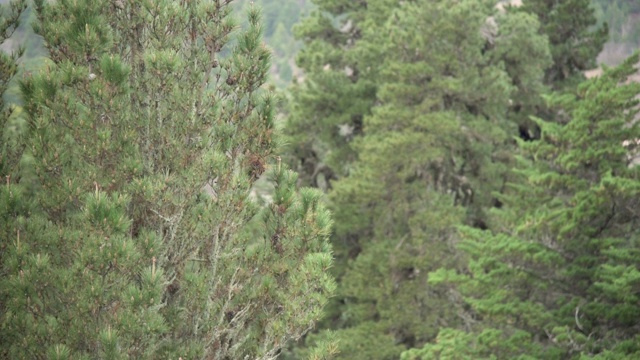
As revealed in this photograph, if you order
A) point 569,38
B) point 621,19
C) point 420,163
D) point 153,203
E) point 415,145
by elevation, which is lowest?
point 153,203

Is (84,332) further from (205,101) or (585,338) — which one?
(585,338)

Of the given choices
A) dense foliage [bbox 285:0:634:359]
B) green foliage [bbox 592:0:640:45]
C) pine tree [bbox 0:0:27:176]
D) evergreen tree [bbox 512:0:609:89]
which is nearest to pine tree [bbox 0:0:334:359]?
pine tree [bbox 0:0:27:176]

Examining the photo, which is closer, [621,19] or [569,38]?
[569,38]

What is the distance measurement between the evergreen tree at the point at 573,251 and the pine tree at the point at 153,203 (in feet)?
22.4

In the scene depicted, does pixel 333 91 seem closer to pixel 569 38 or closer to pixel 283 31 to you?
pixel 569 38

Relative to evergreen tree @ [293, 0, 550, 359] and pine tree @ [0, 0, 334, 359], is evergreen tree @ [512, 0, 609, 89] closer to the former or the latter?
evergreen tree @ [293, 0, 550, 359]

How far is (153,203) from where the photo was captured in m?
7.15

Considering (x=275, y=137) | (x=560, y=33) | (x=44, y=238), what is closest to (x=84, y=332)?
(x=44, y=238)

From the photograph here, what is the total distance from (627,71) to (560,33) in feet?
41.1

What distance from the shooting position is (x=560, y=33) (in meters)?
26.1

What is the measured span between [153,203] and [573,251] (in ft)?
31.3

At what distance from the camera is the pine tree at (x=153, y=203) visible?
6.59 metres

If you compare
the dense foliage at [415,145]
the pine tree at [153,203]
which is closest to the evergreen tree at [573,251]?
the dense foliage at [415,145]

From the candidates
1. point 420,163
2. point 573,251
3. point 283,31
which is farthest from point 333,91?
point 283,31
